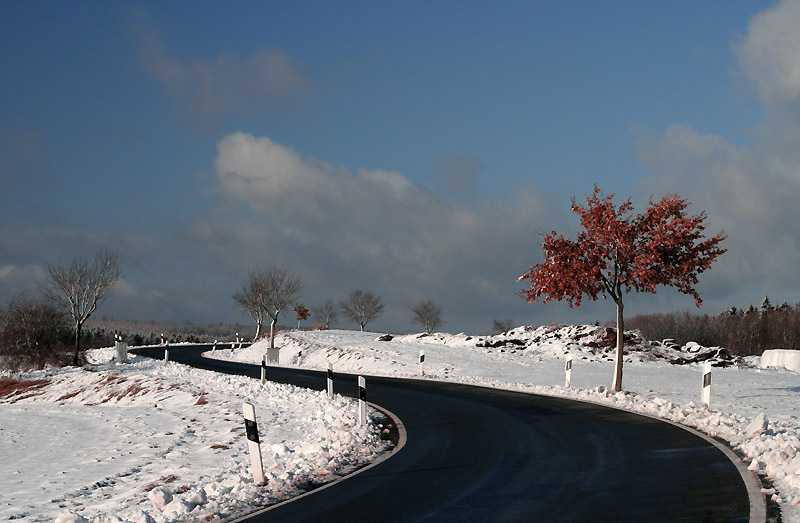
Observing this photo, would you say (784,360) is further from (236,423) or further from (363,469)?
(363,469)

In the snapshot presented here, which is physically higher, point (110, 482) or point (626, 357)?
point (626, 357)

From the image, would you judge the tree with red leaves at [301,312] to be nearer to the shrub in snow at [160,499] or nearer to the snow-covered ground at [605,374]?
the snow-covered ground at [605,374]

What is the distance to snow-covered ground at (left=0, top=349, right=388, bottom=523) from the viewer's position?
906cm

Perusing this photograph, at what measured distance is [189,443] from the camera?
52.4 ft

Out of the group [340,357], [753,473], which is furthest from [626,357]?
[753,473]

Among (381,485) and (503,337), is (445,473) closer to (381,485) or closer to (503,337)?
(381,485)

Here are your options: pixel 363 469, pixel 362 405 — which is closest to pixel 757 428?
pixel 363 469

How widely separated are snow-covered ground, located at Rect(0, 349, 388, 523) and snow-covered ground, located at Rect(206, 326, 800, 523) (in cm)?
608

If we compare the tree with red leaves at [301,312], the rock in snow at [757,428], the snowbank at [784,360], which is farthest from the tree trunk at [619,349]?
the tree with red leaves at [301,312]

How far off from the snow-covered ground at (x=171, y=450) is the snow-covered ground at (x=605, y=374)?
6.08 m

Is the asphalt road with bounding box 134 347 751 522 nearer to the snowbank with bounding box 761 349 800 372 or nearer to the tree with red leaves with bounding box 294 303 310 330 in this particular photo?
the snowbank with bounding box 761 349 800 372

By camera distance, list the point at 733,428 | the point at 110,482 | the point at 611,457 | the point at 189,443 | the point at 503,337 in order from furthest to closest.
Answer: the point at 503,337 → the point at 189,443 → the point at 733,428 → the point at 110,482 → the point at 611,457

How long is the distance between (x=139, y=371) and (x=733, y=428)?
28.6 m

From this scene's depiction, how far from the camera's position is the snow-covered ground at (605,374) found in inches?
461
